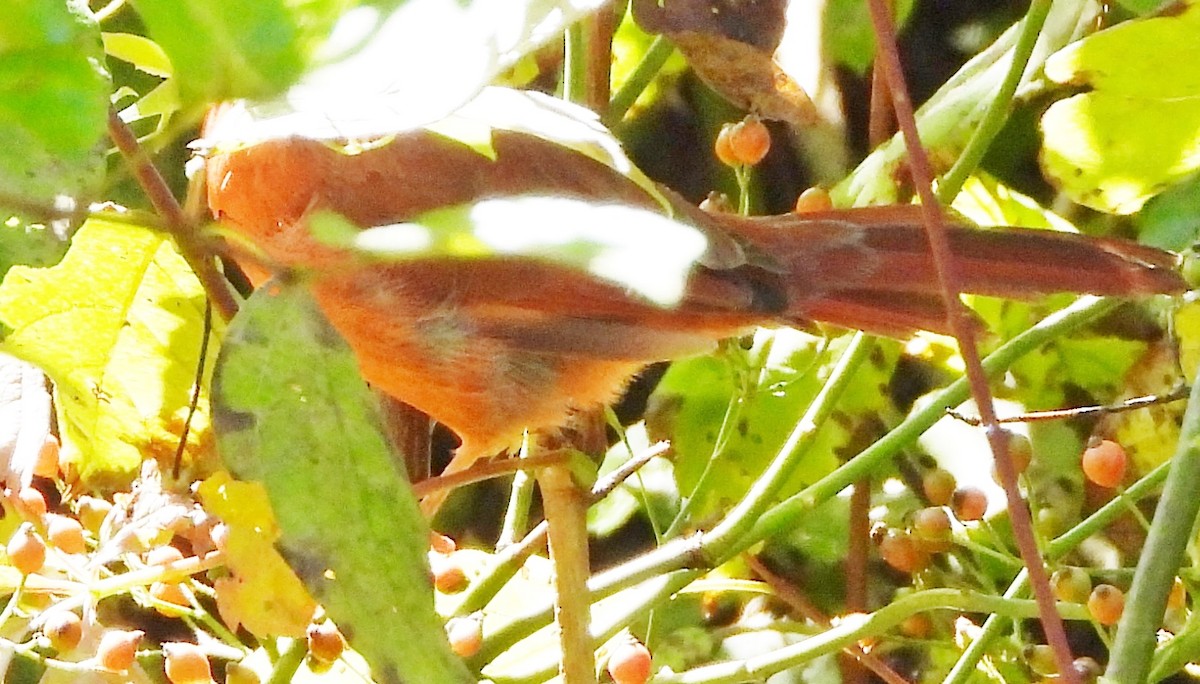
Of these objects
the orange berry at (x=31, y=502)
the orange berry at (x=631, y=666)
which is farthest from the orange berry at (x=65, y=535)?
the orange berry at (x=631, y=666)

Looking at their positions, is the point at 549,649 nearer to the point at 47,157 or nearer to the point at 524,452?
the point at 524,452

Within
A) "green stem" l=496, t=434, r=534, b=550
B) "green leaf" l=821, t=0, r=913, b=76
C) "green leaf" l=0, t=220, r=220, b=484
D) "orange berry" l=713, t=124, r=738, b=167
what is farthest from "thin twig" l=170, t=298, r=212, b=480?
"green leaf" l=821, t=0, r=913, b=76

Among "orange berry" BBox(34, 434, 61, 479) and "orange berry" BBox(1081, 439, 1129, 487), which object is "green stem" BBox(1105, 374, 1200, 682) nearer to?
"orange berry" BBox(1081, 439, 1129, 487)

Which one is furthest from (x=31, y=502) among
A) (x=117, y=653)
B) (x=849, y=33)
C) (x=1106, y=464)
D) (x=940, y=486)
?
(x=849, y=33)

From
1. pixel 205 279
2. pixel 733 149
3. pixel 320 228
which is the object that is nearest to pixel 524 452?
pixel 733 149

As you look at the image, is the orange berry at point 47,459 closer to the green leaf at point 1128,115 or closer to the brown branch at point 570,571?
the brown branch at point 570,571

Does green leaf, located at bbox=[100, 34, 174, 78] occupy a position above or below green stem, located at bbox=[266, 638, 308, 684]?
above

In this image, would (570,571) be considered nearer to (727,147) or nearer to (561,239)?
(727,147)
